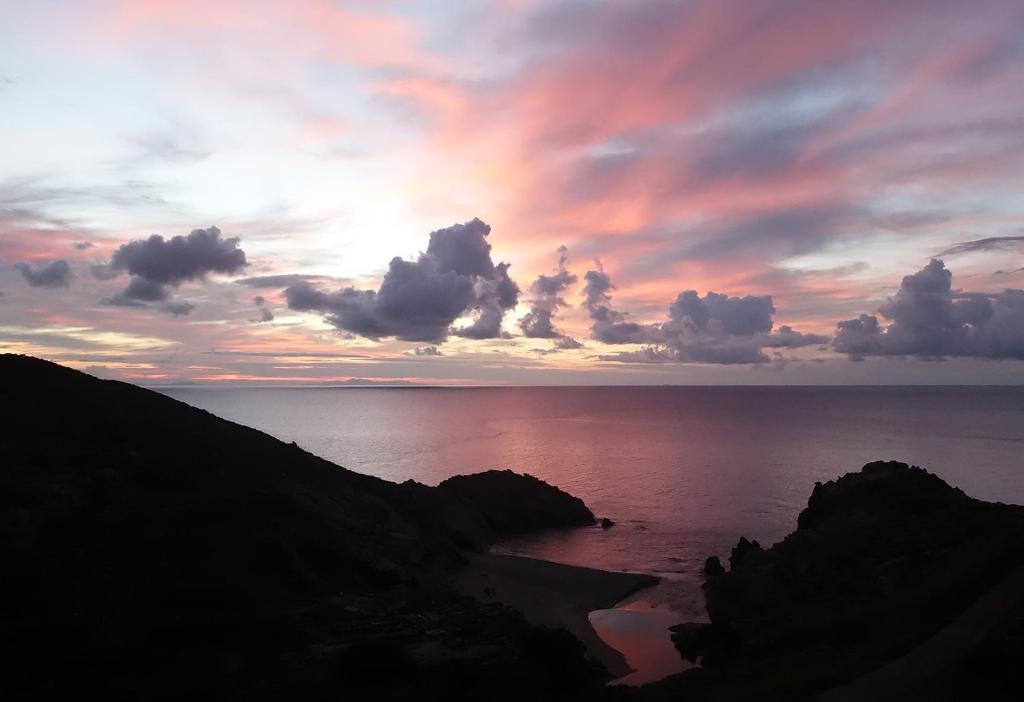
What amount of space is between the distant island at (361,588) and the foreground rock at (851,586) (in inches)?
6.8

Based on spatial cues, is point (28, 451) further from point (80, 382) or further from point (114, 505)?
point (80, 382)

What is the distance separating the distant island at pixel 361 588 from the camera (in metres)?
28.2

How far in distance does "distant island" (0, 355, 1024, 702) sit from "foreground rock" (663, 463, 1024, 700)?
0.56 ft

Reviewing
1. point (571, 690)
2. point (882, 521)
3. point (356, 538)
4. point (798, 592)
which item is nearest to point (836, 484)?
point (882, 521)

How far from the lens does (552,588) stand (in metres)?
55.8

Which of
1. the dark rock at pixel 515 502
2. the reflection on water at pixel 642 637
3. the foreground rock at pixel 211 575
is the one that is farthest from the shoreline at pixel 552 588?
the dark rock at pixel 515 502

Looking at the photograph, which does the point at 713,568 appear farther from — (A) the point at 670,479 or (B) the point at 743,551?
(A) the point at 670,479

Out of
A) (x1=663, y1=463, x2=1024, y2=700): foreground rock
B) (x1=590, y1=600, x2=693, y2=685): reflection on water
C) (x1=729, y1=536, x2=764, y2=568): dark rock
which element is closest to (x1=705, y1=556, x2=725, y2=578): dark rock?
(x1=663, y1=463, x2=1024, y2=700): foreground rock

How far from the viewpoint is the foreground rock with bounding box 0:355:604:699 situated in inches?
1141

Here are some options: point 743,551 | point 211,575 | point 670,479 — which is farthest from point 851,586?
point 670,479

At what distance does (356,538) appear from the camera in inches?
1890

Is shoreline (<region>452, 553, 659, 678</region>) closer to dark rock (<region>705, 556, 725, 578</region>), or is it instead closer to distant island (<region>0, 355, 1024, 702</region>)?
distant island (<region>0, 355, 1024, 702</region>)

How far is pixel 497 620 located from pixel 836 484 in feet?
126

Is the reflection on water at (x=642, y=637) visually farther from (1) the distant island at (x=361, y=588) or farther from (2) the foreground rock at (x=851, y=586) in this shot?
(2) the foreground rock at (x=851, y=586)
